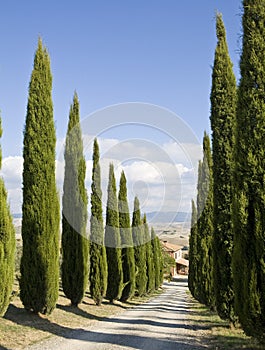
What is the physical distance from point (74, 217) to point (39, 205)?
157 inches

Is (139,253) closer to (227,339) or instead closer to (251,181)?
(227,339)

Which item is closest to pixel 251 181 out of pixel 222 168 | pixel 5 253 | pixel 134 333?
pixel 222 168

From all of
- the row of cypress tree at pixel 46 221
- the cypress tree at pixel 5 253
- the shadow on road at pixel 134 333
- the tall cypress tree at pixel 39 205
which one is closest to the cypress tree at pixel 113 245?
the row of cypress tree at pixel 46 221

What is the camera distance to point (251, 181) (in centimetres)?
778

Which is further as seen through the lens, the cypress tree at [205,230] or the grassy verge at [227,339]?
the cypress tree at [205,230]

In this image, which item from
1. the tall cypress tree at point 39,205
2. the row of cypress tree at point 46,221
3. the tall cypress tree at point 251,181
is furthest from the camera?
the tall cypress tree at point 39,205

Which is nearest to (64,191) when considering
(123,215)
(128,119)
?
(128,119)

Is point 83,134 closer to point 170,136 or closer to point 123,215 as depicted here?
point 170,136

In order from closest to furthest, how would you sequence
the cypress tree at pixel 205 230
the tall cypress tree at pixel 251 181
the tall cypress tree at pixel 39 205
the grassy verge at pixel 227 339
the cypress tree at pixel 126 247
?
the tall cypress tree at pixel 251 181 < the grassy verge at pixel 227 339 < the tall cypress tree at pixel 39 205 < the cypress tree at pixel 205 230 < the cypress tree at pixel 126 247

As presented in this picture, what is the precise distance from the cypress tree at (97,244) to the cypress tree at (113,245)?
1.82m

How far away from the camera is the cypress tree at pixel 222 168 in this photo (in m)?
11.5

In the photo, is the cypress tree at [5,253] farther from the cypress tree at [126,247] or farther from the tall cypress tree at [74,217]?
the cypress tree at [126,247]

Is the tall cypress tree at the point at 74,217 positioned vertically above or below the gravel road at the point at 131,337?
above

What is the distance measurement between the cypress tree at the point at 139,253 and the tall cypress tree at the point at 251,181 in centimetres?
2116
